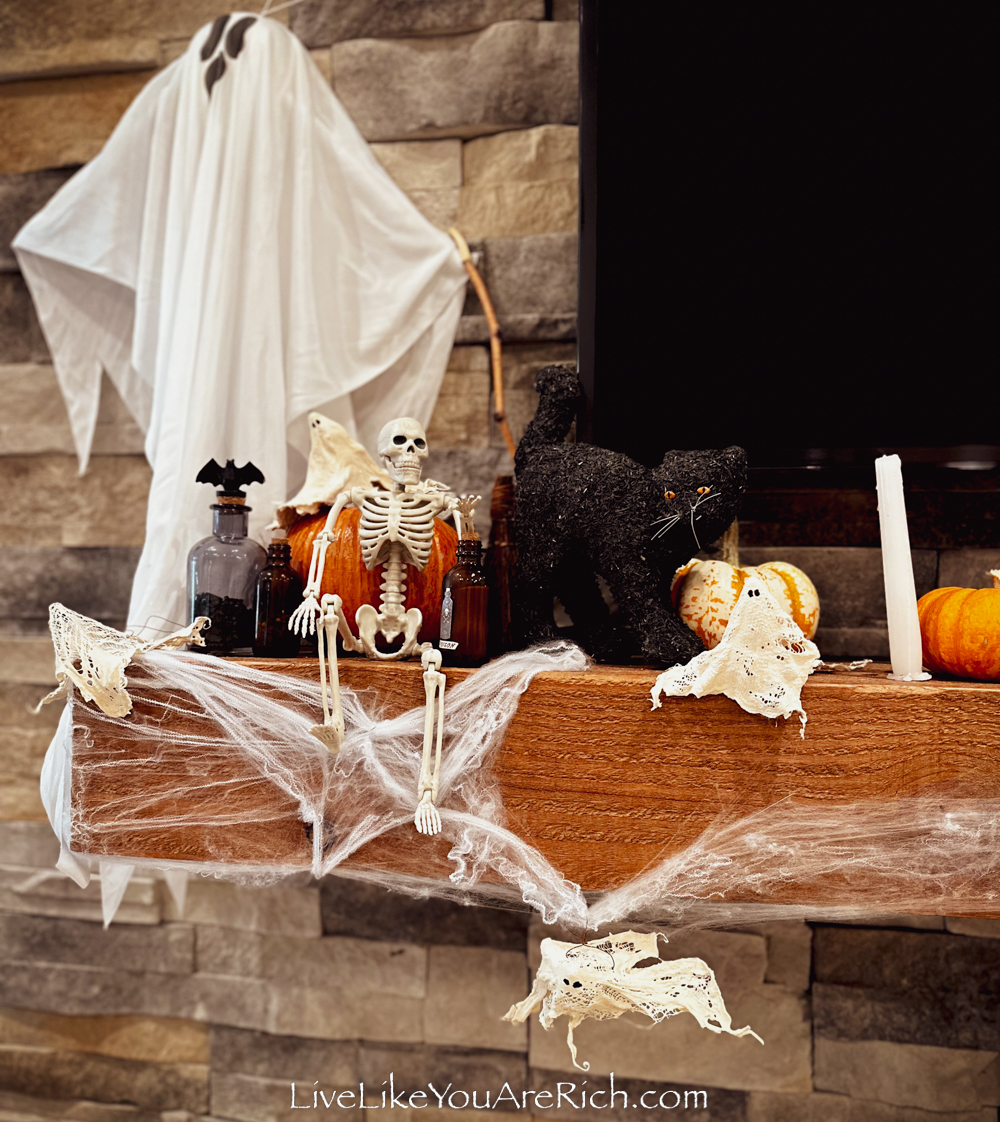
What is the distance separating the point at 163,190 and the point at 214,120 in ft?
0.46

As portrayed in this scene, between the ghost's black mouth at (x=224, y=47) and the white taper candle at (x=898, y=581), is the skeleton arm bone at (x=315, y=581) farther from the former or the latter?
the ghost's black mouth at (x=224, y=47)

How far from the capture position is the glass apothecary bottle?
3.32 ft

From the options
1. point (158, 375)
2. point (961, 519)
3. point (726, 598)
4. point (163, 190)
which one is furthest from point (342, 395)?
point (961, 519)

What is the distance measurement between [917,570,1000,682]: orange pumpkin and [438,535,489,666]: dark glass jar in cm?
48

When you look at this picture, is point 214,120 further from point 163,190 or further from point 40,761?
point 40,761

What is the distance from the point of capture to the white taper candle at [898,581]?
2.97 feet

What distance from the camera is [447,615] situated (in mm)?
955

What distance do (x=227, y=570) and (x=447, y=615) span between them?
28 cm

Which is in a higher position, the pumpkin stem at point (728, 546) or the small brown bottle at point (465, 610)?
the pumpkin stem at point (728, 546)

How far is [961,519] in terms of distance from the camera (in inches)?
47.5

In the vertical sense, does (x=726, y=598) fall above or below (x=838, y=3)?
below

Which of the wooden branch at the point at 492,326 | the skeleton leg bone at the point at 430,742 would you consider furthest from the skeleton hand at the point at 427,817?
the wooden branch at the point at 492,326

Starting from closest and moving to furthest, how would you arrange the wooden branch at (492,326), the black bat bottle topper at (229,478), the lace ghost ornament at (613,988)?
1. the lace ghost ornament at (613,988)
2. the black bat bottle topper at (229,478)
3. the wooden branch at (492,326)

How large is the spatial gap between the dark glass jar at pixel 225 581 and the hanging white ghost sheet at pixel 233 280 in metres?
0.14
